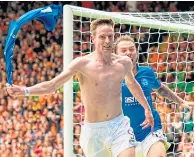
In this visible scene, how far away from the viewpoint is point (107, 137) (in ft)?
17.0

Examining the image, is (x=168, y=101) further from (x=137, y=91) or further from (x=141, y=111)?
(x=137, y=91)

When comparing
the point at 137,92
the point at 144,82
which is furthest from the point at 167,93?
the point at 137,92

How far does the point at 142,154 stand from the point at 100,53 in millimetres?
1176

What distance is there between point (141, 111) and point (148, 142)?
0.91ft

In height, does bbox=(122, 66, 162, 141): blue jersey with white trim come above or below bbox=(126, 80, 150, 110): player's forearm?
below

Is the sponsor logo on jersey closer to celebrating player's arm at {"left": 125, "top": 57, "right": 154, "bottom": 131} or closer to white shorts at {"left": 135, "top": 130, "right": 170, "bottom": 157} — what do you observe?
white shorts at {"left": 135, "top": 130, "right": 170, "bottom": 157}

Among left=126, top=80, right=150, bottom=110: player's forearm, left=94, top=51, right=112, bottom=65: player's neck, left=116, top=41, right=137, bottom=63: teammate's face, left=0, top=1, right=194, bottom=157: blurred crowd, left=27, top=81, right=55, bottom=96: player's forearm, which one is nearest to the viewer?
left=27, top=81, right=55, bottom=96: player's forearm

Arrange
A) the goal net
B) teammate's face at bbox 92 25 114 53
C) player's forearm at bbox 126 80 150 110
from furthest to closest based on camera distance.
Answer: the goal net < player's forearm at bbox 126 80 150 110 < teammate's face at bbox 92 25 114 53

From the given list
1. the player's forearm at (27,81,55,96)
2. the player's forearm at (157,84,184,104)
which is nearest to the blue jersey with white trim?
the player's forearm at (157,84,184,104)

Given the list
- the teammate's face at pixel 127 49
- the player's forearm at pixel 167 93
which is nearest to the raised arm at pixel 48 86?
the teammate's face at pixel 127 49

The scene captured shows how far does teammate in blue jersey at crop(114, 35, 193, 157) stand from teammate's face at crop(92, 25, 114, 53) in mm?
735

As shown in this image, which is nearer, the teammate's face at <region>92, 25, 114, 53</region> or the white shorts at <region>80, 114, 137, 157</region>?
the teammate's face at <region>92, 25, 114, 53</region>

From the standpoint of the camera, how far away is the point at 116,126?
5.17 metres

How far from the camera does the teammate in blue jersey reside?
5.77m
